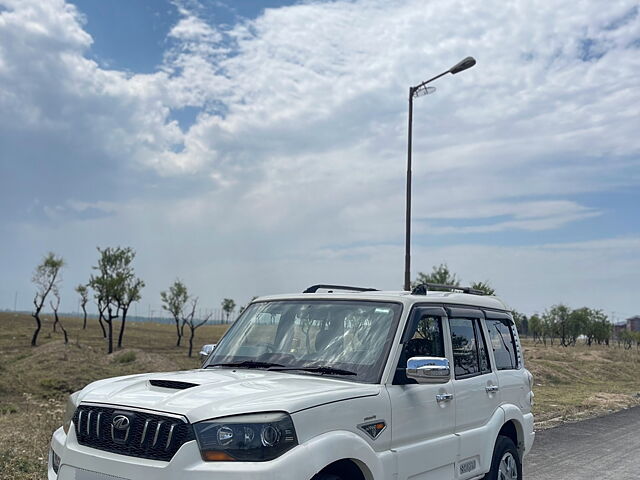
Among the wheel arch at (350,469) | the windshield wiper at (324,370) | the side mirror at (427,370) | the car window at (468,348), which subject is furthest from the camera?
the car window at (468,348)

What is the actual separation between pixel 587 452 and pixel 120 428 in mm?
8143

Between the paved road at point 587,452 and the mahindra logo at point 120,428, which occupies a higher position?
the mahindra logo at point 120,428

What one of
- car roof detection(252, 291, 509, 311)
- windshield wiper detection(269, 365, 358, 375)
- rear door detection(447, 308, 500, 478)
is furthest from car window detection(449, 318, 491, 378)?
windshield wiper detection(269, 365, 358, 375)

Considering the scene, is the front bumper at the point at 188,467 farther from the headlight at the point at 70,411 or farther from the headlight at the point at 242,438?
the headlight at the point at 70,411

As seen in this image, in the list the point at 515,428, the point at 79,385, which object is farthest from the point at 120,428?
the point at 79,385

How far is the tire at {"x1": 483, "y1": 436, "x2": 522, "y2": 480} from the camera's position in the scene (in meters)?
5.89

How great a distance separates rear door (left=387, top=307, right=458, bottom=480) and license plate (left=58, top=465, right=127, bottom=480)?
1804mm

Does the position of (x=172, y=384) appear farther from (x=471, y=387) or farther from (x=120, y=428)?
(x=471, y=387)

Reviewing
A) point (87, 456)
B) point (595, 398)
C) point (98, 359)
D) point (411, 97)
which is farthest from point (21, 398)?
point (87, 456)

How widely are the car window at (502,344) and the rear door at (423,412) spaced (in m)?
1.17

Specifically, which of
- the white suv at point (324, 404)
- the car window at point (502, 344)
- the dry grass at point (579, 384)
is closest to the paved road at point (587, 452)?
the dry grass at point (579, 384)

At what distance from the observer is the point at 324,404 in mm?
3865

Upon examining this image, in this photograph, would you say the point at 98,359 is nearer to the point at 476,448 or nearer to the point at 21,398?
the point at 21,398

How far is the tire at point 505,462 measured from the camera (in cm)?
589
